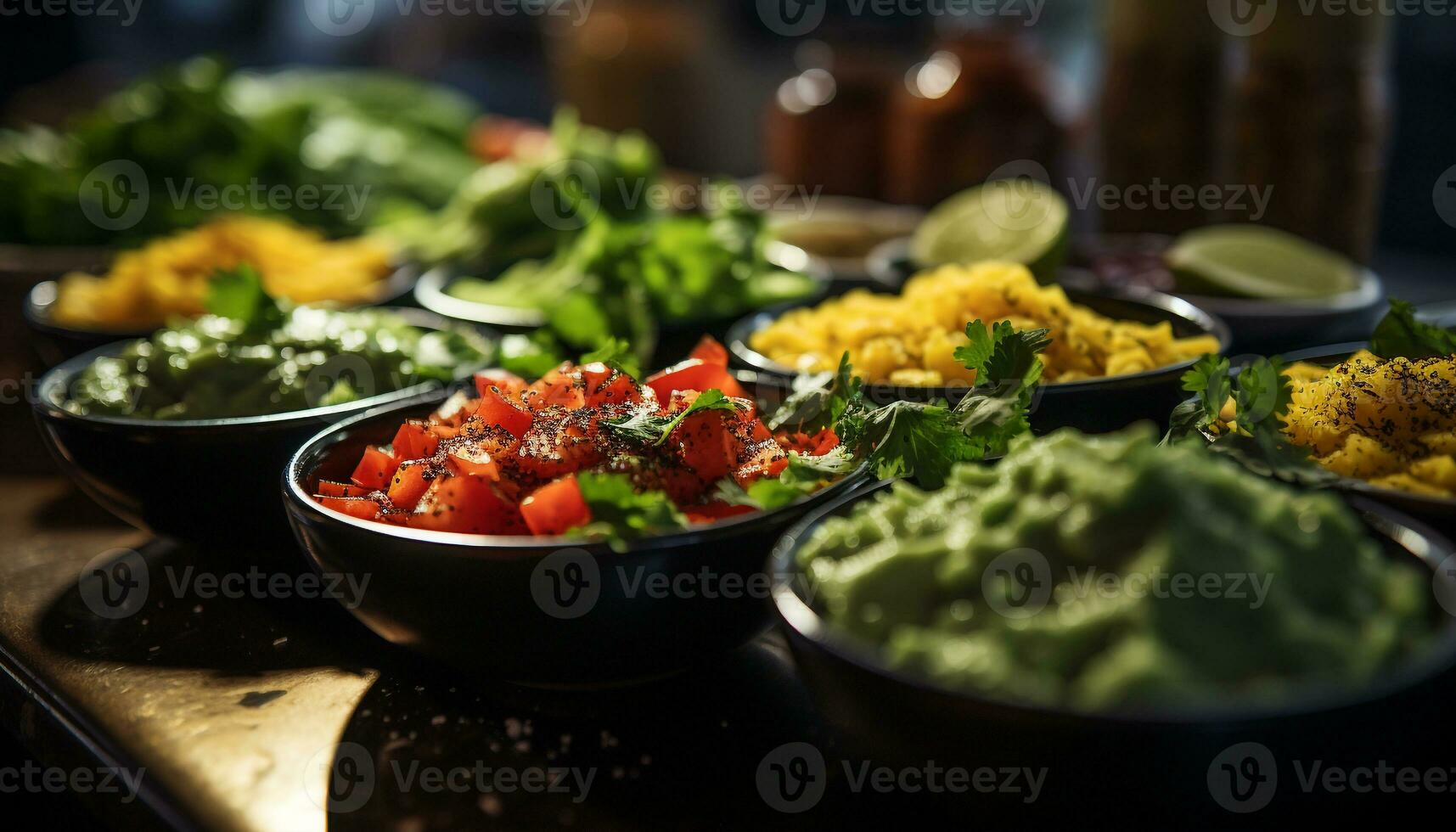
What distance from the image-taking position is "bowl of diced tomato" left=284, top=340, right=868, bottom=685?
101 centimetres

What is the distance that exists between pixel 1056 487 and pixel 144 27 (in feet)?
38.1

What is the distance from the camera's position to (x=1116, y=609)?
0.77m

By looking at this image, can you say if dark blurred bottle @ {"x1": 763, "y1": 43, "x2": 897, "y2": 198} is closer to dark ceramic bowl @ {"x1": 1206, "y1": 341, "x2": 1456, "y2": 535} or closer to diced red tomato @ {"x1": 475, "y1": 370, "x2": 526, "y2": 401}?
diced red tomato @ {"x1": 475, "y1": 370, "x2": 526, "y2": 401}

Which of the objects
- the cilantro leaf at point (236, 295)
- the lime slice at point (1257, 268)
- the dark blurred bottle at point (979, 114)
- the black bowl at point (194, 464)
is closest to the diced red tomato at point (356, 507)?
the black bowl at point (194, 464)

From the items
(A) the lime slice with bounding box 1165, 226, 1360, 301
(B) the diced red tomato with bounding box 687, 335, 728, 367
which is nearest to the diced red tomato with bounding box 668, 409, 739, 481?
(B) the diced red tomato with bounding box 687, 335, 728, 367

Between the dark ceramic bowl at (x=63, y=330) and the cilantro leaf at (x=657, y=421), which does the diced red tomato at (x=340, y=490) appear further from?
the dark ceramic bowl at (x=63, y=330)

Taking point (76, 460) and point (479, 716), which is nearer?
point (479, 716)

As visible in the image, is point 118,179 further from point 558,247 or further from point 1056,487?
point 1056,487

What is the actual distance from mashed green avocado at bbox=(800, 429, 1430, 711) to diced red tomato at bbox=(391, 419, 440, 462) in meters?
0.48

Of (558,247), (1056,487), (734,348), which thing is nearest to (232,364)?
(734,348)

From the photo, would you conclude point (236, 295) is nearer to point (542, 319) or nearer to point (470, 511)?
point (542, 319)

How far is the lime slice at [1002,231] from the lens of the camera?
1862 millimetres

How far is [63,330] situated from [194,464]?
0.72 meters

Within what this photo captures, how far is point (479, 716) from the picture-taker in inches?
44.2
